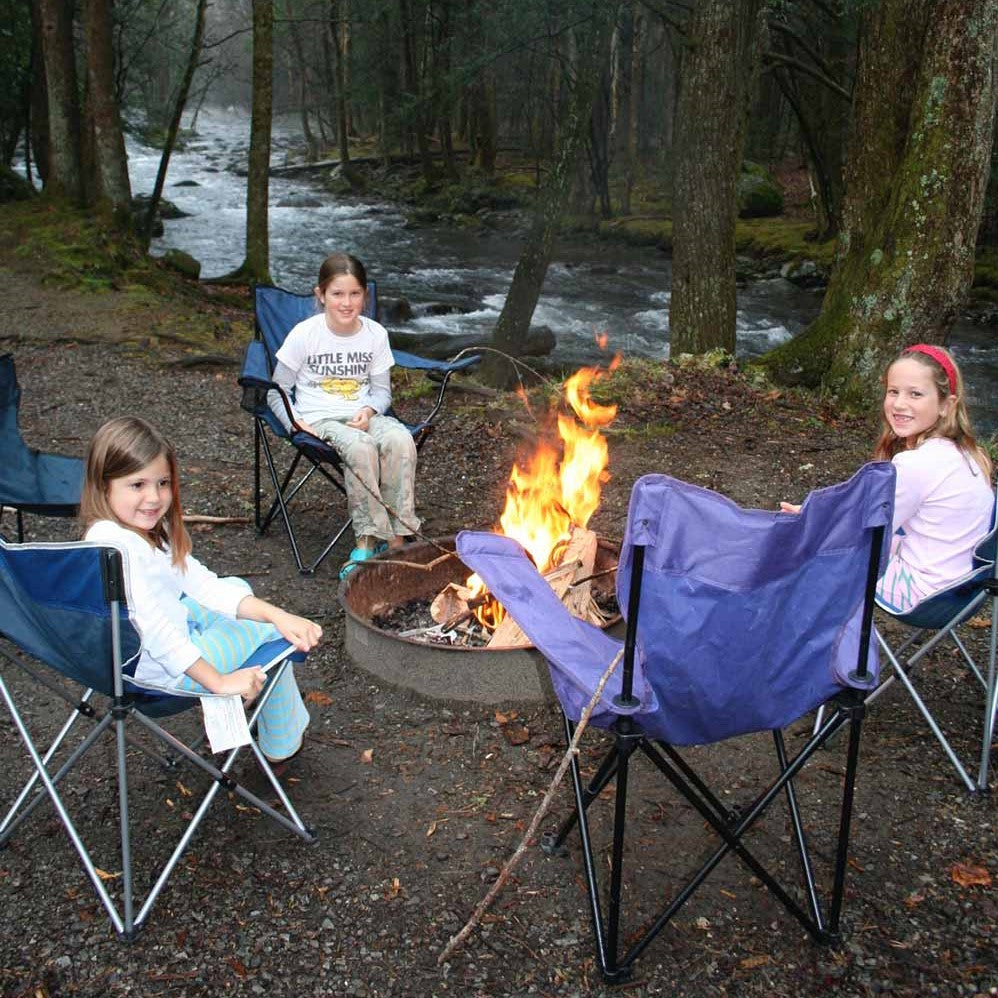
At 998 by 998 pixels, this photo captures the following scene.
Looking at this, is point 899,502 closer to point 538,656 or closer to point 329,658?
point 538,656

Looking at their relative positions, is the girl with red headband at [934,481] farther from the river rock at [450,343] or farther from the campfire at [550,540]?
the river rock at [450,343]

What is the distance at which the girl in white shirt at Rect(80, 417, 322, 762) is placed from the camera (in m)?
2.39

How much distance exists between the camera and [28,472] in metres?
3.96

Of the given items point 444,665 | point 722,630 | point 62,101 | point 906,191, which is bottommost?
point 444,665

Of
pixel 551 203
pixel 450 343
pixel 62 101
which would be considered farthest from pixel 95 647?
pixel 62 101

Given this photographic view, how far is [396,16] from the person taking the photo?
891 inches

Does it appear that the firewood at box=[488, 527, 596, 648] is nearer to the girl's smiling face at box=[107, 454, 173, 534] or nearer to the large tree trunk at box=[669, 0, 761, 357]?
the girl's smiling face at box=[107, 454, 173, 534]

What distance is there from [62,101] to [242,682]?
11132mm

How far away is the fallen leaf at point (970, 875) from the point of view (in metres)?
2.49

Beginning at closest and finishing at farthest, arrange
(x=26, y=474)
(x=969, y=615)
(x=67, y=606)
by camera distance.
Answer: (x=67, y=606) < (x=969, y=615) < (x=26, y=474)

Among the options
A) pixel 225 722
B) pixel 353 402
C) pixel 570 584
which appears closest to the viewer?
pixel 225 722

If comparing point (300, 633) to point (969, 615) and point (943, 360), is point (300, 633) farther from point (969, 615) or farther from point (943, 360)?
point (943, 360)

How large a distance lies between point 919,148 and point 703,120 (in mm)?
1612

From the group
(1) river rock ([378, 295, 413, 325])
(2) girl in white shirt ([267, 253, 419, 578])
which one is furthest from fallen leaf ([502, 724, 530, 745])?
(1) river rock ([378, 295, 413, 325])
